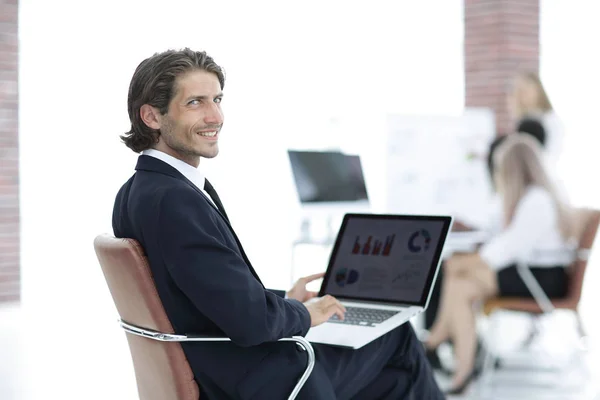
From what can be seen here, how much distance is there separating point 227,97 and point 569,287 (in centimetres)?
383

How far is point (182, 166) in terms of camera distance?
1768 millimetres

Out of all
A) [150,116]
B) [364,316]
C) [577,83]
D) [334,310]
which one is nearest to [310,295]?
[364,316]

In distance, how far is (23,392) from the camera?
147 inches

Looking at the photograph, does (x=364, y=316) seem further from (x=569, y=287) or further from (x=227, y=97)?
(x=227, y=97)

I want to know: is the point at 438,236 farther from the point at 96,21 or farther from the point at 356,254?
the point at 96,21

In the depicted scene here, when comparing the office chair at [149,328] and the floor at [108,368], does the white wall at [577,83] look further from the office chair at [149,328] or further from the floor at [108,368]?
the office chair at [149,328]

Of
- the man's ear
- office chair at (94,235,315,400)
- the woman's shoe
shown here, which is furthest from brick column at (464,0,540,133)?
office chair at (94,235,315,400)

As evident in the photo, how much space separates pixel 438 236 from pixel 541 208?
1.83 m

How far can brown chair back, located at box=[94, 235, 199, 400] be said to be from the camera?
160cm

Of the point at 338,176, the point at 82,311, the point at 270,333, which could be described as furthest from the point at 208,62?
the point at 82,311

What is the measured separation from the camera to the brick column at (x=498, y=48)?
5.88 m

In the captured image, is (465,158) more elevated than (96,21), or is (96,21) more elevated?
(96,21)

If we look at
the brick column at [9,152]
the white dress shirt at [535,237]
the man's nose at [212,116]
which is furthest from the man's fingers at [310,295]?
the brick column at [9,152]

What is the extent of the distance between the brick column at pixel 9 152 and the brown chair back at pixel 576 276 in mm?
3946
